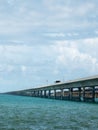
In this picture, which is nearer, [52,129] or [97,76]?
[52,129]

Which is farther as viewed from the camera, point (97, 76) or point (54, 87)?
point (54, 87)

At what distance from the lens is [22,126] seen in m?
44.4

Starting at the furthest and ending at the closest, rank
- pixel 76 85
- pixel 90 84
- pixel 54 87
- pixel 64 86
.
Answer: pixel 54 87, pixel 64 86, pixel 76 85, pixel 90 84

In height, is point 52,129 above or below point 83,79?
below

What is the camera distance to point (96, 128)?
43.8 meters

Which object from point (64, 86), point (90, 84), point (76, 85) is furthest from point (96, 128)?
point (64, 86)

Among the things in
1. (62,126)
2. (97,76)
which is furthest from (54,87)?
(62,126)

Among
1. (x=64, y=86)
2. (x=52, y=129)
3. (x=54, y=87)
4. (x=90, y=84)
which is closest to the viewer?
(x=52, y=129)

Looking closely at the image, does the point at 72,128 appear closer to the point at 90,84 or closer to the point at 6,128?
the point at 6,128

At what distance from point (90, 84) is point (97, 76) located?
1197 centimetres

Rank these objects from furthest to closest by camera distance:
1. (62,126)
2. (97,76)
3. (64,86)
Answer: (64,86), (97,76), (62,126)

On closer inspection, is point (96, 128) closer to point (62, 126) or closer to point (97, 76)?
point (62, 126)

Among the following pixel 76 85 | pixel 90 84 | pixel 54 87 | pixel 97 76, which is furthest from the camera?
pixel 54 87

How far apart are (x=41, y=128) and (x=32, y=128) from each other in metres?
0.98
